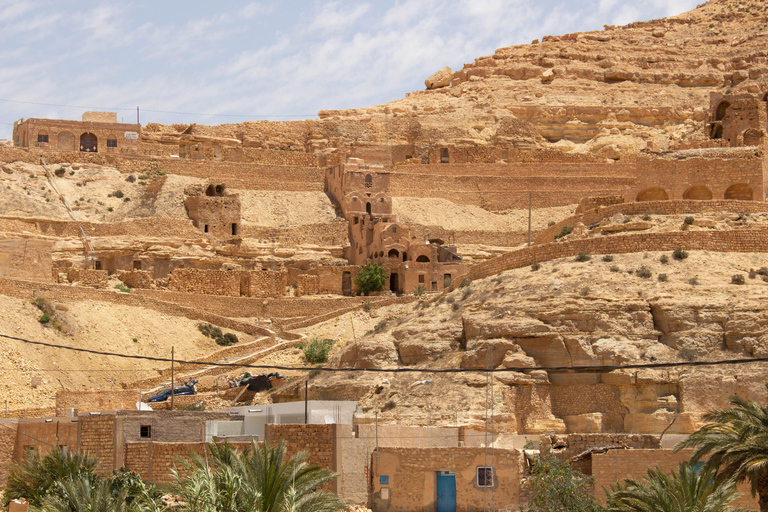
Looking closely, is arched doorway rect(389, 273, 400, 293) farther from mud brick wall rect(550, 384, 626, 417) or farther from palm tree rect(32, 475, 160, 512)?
palm tree rect(32, 475, 160, 512)

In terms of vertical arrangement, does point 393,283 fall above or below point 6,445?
above

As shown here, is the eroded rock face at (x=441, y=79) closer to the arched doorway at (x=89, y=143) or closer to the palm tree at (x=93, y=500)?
the arched doorway at (x=89, y=143)

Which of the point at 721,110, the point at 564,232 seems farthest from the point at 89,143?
the point at 721,110

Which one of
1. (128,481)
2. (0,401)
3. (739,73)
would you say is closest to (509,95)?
(739,73)

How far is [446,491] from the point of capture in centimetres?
2048

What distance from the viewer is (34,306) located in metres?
35.8

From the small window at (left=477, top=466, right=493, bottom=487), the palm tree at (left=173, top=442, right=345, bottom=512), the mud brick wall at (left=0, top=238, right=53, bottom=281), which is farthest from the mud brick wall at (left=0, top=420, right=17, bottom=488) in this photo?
the mud brick wall at (left=0, top=238, right=53, bottom=281)

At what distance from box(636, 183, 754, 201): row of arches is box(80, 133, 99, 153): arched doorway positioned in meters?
31.8

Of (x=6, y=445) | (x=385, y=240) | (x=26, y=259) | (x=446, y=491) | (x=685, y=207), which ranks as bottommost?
(x=446, y=491)

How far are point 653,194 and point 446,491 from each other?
21.1 meters

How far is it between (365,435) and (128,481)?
6.32m

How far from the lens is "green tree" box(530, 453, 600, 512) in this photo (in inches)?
712

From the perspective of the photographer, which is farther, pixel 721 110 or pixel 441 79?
pixel 441 79

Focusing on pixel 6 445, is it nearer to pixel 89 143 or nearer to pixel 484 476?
pixel 484 476
